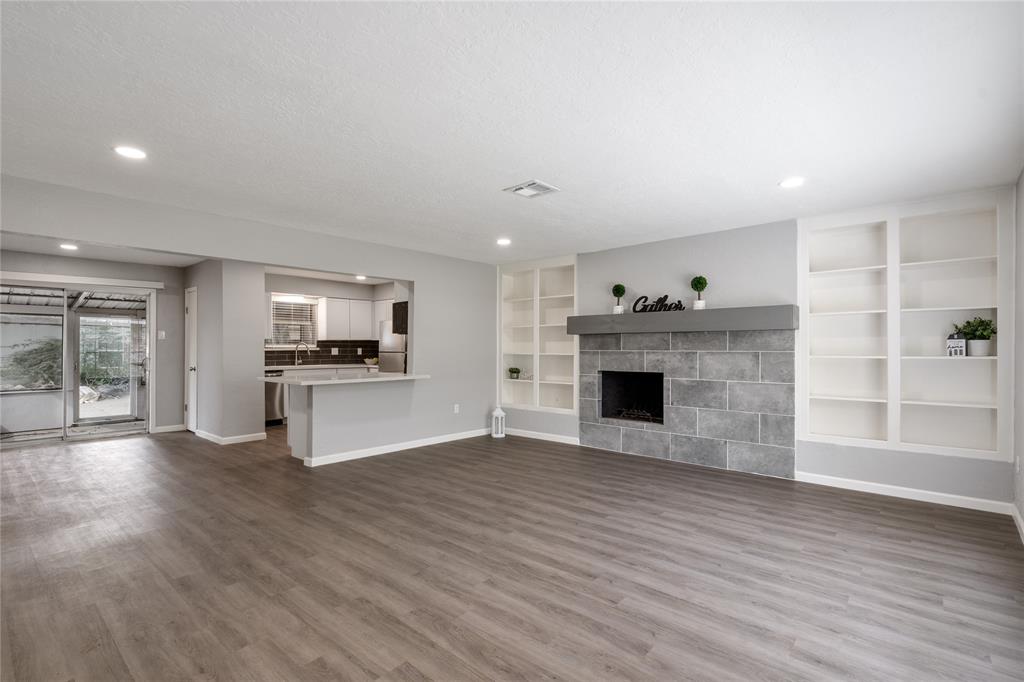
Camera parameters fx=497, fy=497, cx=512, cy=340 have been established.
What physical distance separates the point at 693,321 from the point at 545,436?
2.63 meters

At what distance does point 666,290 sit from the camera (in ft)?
19.0

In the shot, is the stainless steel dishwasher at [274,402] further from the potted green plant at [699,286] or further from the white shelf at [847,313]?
the white shelf at [847,313]

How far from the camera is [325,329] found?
8.84 metres

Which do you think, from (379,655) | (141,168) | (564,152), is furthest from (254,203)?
(379,655)

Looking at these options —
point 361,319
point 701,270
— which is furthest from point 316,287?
point 701,270

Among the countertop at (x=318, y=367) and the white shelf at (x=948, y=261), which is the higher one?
the white shelf at (x=948, y=261)

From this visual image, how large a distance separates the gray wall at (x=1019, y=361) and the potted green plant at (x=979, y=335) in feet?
0.61

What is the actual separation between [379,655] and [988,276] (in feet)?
17.3

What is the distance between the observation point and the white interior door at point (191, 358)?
7.18 meters

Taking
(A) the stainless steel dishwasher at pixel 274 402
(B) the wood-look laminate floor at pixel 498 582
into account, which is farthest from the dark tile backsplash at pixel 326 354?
(B) the wood-look laminate floor at pixel 498 582

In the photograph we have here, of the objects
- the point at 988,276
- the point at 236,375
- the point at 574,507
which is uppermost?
the point at 988,276

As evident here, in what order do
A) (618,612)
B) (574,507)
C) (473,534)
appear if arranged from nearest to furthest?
(618,612)
(473,534)
(574,507)

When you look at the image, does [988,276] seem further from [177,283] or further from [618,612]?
[177,283]

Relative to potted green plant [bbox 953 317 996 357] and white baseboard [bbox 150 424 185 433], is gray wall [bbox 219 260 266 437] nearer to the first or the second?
white baseboard [bbox 150 424 185 433]
